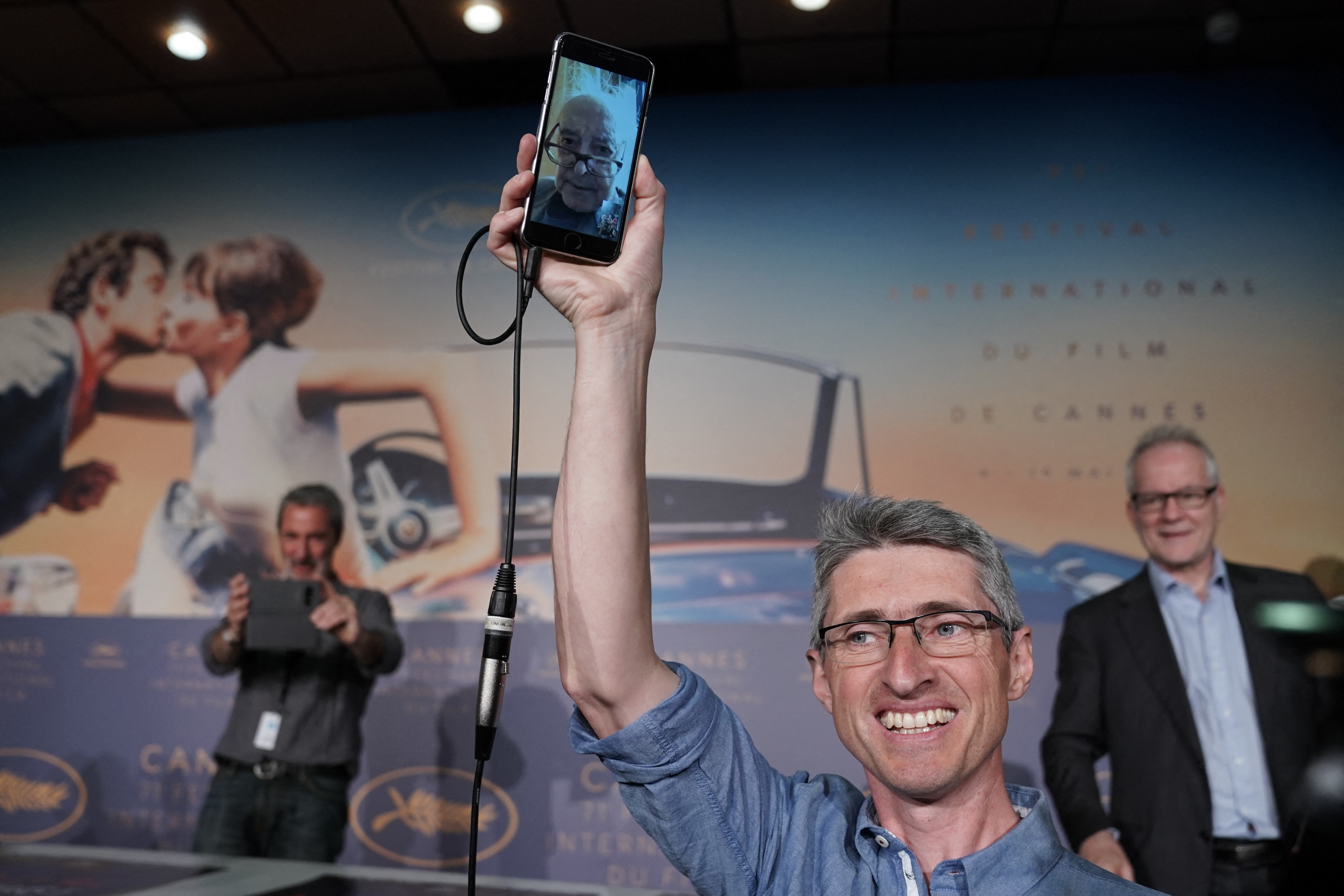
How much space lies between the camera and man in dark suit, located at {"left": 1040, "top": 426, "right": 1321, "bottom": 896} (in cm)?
229

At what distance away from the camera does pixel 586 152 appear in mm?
1053

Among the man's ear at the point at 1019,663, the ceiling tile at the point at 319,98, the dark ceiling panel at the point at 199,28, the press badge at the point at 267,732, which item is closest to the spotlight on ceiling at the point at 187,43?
the dark ceiling panel at the point at 199,28

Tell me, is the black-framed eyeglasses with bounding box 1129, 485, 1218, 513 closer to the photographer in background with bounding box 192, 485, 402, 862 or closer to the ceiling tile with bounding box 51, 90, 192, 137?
the photographer in background with bounding box 192, 485, 402, 862

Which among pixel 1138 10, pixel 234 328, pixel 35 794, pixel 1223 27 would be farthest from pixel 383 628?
pixel 1223 27

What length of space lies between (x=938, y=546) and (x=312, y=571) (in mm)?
2272

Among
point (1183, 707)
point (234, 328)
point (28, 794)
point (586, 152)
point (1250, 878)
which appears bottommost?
point (28, 794)

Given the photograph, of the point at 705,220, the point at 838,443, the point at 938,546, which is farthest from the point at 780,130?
the point at 938,546

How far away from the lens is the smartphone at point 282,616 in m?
2.69

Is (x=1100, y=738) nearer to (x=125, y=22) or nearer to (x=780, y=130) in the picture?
(x=780, y=130)

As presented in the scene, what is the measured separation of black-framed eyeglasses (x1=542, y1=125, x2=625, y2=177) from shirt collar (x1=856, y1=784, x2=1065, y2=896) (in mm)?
743

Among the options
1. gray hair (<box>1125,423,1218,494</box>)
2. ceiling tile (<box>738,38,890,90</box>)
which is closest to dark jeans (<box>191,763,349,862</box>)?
gray hair (<box>1125,423,1218,494</box>)

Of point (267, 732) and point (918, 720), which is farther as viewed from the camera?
point (267, 732)

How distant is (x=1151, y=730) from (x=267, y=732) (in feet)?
7.33

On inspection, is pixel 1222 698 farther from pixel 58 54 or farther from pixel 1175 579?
Result: pixel 58 54
